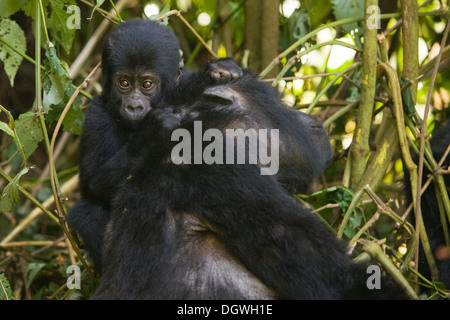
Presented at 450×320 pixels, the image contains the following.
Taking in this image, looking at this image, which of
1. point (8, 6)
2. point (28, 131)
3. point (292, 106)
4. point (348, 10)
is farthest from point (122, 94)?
point (348, 10)

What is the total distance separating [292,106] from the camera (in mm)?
2986

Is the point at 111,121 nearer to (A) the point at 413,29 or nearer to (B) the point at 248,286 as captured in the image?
(B) the point at 248,286

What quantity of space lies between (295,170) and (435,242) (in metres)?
1.14

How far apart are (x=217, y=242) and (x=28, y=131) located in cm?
103

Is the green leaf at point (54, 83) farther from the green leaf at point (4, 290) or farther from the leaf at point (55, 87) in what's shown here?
the green leaf at point (4, 290)

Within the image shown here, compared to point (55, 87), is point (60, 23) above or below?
above

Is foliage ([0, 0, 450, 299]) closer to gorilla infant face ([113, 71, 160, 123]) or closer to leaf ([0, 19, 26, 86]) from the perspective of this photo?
leaf ([0, 19, 26, 86])

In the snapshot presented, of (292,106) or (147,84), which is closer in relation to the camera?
(147,84)

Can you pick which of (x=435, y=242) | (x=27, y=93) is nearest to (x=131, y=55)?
(x=435, y=242)

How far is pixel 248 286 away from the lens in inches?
78.6

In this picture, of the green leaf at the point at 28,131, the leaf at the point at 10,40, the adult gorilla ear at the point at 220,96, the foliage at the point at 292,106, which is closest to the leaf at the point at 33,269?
the foliage at the point at 292,106

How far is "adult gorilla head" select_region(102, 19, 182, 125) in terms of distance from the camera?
8.63 feet

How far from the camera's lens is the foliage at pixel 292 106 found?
103 inches

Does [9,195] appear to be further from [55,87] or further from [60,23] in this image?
[60,23]
